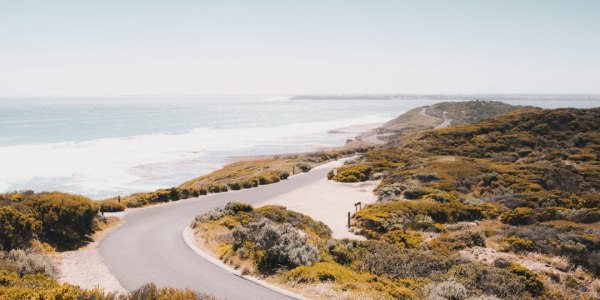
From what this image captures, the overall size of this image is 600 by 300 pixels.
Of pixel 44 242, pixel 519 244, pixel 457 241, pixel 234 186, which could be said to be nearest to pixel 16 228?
pixel 44 242

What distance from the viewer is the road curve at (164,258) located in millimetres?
12844

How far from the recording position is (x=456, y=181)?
3422 centimetres

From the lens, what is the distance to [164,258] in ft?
52.4

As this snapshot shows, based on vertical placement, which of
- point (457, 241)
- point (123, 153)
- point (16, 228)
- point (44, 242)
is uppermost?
point (16, 228)

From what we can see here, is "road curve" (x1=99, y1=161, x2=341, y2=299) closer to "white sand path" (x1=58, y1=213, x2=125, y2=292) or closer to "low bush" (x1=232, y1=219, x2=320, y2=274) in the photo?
"white sand path" (x1=58, y1=213, x2=125, y2=292)

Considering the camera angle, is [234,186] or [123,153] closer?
[234,186]

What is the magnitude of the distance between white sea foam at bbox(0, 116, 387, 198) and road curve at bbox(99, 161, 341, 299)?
23684mm

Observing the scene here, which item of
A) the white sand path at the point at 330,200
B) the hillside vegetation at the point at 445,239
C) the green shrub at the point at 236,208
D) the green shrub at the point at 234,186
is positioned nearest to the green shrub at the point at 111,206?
the green shrub at the point at 236,208

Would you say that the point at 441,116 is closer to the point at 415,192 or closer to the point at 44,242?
the point at 415,192

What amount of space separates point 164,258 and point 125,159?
59.0 m

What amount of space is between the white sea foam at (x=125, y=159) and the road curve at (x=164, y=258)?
77.7ft

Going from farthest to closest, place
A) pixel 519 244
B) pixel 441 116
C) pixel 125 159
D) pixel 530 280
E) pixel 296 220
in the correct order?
1. pixel 441 116
2. pixel 125 159
3. pixel 296 220
4. pixel 519 244
5. pixel 530 280

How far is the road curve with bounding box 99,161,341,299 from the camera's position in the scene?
1284cm

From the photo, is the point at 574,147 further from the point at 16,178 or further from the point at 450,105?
the point at 450,105
